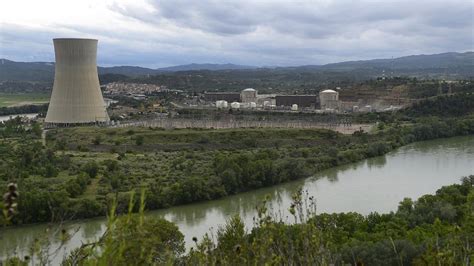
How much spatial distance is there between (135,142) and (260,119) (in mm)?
9397

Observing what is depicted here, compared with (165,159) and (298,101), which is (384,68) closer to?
(298,101)

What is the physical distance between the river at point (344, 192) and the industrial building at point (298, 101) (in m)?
16.5

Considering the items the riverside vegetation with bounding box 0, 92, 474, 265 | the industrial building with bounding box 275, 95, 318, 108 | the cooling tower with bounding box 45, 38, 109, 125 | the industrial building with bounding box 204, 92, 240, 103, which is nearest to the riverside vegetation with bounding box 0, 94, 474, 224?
the riverside vegetation with bounding box 0, 92, 474, 265

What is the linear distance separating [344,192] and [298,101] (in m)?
23.3

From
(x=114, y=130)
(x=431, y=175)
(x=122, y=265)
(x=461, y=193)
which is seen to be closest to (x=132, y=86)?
(x=114, y=130)

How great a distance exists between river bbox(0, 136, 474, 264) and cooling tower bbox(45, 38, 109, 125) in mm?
9520

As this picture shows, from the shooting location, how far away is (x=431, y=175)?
1495 cm

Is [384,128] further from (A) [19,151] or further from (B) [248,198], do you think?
(A) [19,151]

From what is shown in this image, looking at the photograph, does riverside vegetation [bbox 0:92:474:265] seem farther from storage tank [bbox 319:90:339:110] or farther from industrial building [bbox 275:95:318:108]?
industrial building [bbox 275:95:318:108]

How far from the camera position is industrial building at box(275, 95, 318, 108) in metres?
35.7

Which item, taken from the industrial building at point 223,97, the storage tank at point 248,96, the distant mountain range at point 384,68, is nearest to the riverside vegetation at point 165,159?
the storage tank at point 248,96

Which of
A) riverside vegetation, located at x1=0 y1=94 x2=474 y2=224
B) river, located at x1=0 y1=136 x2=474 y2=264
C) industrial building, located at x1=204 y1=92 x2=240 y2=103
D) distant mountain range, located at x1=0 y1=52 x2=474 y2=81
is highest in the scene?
distant mountain range, located at x1=0 y1=52 x2=474 y2=81

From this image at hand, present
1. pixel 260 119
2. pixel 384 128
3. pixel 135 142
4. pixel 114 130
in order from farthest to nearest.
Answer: pixel 260 119
pixel 384 128
pixel 114 130
pixel 135 142

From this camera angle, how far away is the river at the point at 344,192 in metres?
9.97
